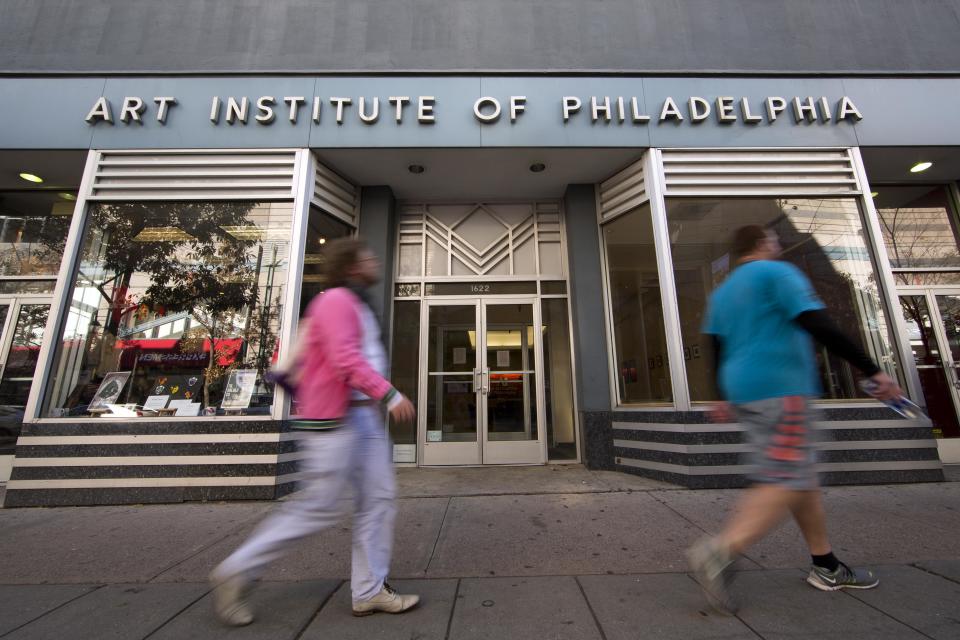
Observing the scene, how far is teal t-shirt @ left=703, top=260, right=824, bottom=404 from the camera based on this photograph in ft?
6.64

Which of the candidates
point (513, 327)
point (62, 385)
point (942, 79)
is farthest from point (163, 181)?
point (942, 79)

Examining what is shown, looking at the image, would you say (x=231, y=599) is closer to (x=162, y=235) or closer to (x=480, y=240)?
(x=162, y=235)

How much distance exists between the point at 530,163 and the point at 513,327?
2.32 meters

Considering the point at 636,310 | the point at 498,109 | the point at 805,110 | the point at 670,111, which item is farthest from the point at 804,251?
the point at 498,109

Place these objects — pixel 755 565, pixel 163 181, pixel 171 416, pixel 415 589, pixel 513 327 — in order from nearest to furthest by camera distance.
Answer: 1. pixel 415 589
2. pixel 755 565
3. pixel 171 416
4. pixel 163 181
5. pixel 513 327

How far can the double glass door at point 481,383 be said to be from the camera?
606 centimetres

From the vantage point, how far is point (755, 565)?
2.57m

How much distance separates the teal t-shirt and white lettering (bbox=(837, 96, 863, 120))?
514 cm

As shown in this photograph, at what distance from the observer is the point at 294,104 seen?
5.50 m

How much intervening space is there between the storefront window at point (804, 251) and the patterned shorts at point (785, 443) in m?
3.40

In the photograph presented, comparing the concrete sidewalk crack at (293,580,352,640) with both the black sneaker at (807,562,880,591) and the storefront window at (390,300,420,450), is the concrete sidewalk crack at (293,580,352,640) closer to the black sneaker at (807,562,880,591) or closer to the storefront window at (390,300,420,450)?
the black sneaker at (807,562,880,591)

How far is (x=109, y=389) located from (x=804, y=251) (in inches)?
342

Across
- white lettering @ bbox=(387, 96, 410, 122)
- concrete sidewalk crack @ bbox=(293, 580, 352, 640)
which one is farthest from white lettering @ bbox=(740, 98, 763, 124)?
concrete sidewalk crack @ bbox=(293, 580, 352, 640)

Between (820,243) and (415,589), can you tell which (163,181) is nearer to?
(415,589)
